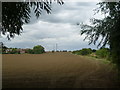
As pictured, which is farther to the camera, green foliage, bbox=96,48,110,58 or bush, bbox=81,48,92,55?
bush, bbox=81,48,92,55

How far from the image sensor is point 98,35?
10.2 meters

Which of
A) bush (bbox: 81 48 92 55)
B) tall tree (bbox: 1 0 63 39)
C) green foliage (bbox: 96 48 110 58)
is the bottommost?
bush (bbox: 81 48 92 55)

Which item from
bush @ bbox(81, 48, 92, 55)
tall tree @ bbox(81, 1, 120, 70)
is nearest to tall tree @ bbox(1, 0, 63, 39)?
tall tree @ bbox(81, 1, 120, 70)

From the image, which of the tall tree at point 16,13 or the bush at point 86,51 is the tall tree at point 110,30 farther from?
the bush at point 86,51

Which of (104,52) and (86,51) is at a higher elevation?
(104,52)

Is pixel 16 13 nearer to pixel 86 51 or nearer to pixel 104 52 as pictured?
pixel 104 52

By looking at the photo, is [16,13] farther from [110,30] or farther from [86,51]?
[86,51]

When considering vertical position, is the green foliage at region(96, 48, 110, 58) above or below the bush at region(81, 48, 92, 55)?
above

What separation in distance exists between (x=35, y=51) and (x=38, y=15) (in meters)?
9.98

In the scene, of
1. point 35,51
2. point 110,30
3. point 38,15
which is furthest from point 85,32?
point 35,51

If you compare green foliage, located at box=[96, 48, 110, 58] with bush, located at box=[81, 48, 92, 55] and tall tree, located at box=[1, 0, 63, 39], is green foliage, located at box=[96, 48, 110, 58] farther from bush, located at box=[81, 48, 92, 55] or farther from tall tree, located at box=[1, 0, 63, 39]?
bush, located at box=[81, 48, 92, 55]

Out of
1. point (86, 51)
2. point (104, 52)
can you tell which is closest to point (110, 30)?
point (104, 52)

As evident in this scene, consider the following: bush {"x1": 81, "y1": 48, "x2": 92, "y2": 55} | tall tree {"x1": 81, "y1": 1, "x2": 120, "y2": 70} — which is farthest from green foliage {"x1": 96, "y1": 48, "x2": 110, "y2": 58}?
bush {"x1": 81, "y1": 48, "x2": 92, "y2": 55}

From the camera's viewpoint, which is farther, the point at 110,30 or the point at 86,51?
the point at 86,51
